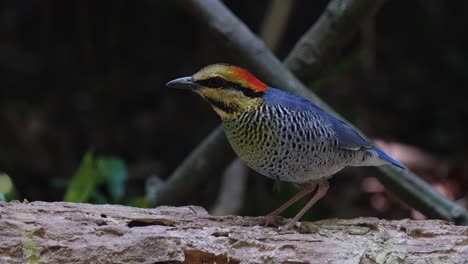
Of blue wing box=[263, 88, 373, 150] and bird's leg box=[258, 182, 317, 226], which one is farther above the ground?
blue wing box=[263, 88, 373, 150]

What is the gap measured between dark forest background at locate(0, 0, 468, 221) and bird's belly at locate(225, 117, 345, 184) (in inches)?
120

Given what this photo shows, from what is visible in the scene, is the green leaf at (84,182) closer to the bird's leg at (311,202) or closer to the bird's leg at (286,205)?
the bird's leg at (286,205)

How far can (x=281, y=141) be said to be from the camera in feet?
9.29

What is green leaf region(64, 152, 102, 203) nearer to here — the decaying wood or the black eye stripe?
the decaying wood

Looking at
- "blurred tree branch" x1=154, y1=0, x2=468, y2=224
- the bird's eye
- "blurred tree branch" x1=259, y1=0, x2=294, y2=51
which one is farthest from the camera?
"blurred tree branch" x1=259, y1=0, x2=294, y2=51

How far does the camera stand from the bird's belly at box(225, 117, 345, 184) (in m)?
2.83

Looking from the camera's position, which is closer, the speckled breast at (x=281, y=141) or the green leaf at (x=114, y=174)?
the speckled breast at (x=281, y=141)

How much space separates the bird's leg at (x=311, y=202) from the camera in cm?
291

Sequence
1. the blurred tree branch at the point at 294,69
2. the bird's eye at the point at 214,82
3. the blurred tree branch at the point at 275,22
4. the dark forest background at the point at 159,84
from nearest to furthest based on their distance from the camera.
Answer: the bird's eye at the point at 214,82 → the blurred tree branch at the point at 294,69 → the blurred tree branch at the point at 275,22 → the dark forest background at the point at 159,84

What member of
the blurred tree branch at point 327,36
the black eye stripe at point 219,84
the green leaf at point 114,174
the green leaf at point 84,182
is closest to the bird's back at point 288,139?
the black eye stripe at point 219,84

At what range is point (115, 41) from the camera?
634cm

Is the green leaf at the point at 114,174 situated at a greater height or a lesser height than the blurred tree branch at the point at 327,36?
lesser

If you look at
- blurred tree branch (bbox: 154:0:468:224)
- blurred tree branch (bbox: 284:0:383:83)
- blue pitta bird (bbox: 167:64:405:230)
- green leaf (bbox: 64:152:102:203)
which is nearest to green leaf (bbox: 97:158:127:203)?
green leaf (bbox: 64:152:102:203)

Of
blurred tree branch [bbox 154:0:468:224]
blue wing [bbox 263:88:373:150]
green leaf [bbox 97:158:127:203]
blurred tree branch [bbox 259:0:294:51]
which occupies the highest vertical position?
blurred tree branch [bbox 259:0:294:51]
